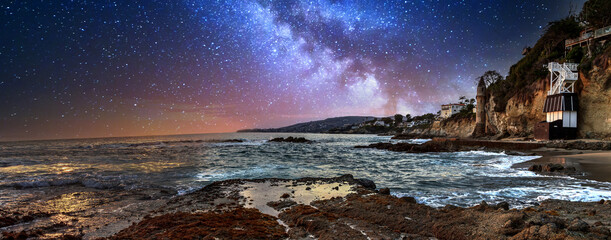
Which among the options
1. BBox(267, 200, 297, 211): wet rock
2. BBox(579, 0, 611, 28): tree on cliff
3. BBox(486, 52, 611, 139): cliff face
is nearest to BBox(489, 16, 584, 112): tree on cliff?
BBox(486, 52, 611, 139): cliff face

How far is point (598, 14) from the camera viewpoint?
3494cm

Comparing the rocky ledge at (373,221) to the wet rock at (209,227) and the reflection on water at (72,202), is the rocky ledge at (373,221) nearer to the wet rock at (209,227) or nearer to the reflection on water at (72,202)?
the wet rock at (209,227)

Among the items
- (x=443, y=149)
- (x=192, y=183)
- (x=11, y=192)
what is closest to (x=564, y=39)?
(x=443, y=149)

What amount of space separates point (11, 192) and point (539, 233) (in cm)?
1554

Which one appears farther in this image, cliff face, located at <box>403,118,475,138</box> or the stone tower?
cliff face, located at <box>403,118,475,138</box>

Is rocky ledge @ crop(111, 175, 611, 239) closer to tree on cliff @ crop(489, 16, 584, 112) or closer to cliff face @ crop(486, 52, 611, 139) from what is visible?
cliff face @ crop(486, 52, 611, 139)

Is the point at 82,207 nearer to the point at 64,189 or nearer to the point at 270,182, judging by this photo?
the point at 64,189

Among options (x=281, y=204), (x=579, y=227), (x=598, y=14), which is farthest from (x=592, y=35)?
(x=281, y=204)

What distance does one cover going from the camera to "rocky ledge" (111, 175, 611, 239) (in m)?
4.23

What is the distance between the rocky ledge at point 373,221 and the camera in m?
4.23

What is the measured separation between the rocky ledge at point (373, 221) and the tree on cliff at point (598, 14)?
45.1 meters

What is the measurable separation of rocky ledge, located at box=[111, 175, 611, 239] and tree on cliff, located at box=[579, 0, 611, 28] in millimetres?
45079

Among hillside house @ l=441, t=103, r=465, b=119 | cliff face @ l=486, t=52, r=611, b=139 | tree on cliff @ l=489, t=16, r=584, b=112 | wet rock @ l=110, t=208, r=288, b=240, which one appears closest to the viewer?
wet rock @ l=110, t=208, r=288, b=240

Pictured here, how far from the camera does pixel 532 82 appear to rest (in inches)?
1463
